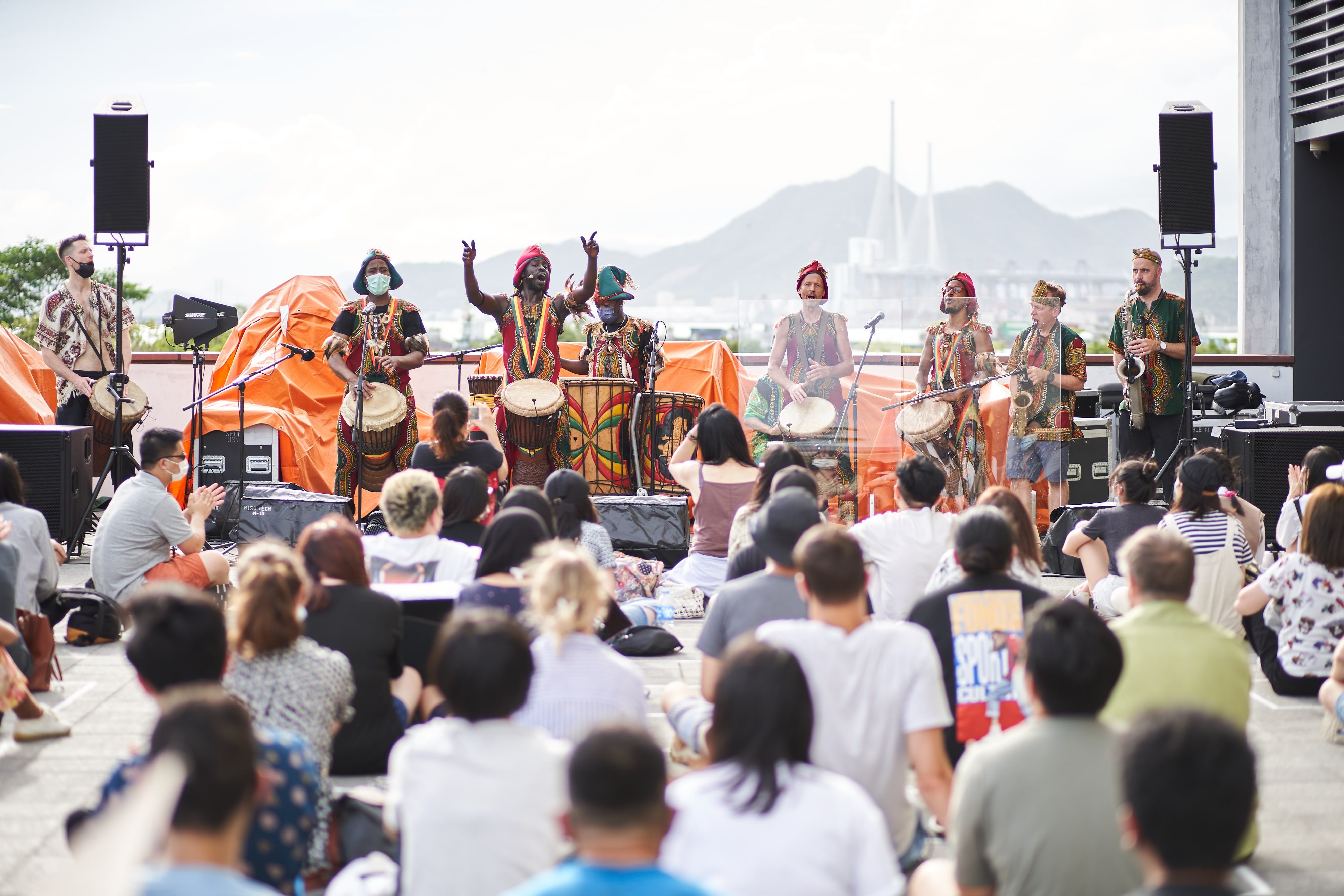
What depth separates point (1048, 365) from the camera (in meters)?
7.52

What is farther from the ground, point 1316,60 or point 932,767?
point 1316,60

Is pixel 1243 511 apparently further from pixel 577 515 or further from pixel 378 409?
pixel 378 409

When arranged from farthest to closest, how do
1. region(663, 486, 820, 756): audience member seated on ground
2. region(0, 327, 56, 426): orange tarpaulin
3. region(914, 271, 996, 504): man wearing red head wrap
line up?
region(0, 327, 56, 426): orange tarpaulin < region(914, 271, 996, 504): man wearing red head wrap < region(663, 486, 820, 756): audience member seated on ground

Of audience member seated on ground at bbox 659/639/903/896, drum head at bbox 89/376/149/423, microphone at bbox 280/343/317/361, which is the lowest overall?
audience member seated on ground at bbox 659/639/903/896

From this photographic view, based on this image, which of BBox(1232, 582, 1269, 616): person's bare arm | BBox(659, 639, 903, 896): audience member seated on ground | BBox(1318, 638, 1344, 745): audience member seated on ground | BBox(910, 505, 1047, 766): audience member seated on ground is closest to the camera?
BBox(659, 639, 903, 896): audience member seated on ground

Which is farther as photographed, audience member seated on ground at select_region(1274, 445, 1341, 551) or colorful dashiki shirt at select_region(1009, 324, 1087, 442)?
colorful dashiki shirt at select_region(1009, 324, 1087, 442)

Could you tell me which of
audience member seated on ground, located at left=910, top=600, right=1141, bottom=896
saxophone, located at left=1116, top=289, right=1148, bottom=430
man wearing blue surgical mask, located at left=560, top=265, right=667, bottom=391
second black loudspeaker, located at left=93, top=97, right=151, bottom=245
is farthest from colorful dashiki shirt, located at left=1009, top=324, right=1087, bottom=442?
audience member seated on ground, located at left=910, top=600, right=1141, bottom=896

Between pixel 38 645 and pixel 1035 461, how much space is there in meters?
5.20

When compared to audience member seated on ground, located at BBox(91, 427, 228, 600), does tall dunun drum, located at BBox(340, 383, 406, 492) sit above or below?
above

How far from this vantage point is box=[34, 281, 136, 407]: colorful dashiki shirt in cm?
814

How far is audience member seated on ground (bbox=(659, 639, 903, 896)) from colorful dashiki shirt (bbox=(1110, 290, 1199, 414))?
256 inches

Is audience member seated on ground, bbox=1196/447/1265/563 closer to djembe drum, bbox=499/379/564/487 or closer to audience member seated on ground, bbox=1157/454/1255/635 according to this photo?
audience member seated on ground, bbox=1157/454/1255/635

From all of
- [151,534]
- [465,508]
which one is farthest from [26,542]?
[465,508]

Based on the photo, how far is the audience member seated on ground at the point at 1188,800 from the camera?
5.65 feet
